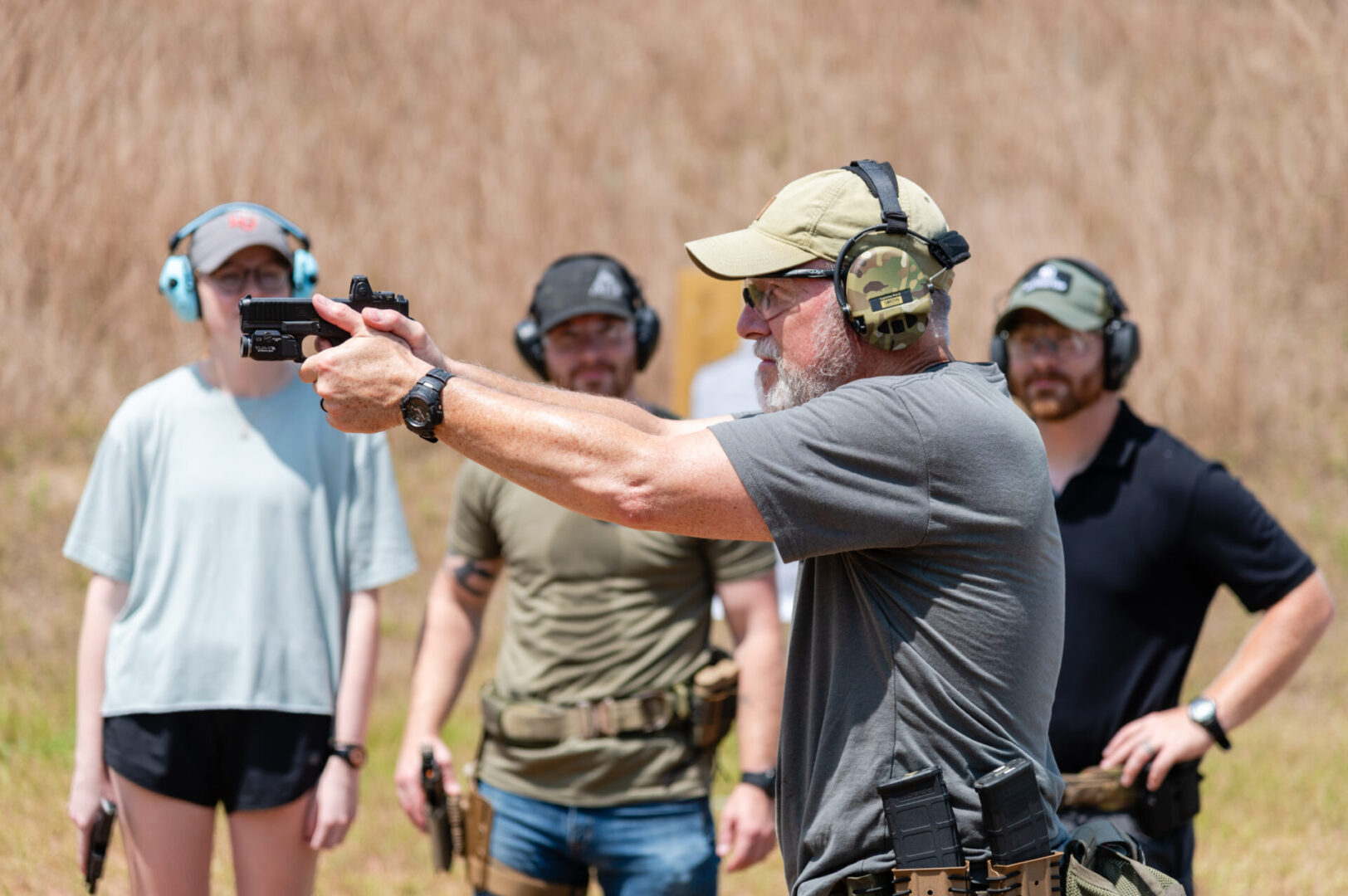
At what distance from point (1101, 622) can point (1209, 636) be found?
18.0 ft

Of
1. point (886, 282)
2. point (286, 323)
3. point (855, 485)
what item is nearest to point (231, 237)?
point (286, 323)

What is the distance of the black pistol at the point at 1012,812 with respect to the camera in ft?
6.88

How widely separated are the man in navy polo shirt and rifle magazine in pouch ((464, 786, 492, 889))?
160 cm

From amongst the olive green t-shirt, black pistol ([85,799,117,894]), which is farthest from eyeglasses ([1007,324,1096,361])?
black pistol ([85,799,117,894])

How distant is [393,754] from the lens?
6.59 meters

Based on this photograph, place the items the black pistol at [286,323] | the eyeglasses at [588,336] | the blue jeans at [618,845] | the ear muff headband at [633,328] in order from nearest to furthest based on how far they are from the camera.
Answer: the black pistol at [286,323]
the blue jeans at [618,845]
the eyeglasses at [588,336]
the ear muff headband at [633,328]

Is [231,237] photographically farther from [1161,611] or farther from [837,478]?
[1161,611]

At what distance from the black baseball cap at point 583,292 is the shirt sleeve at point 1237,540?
1.71 meters

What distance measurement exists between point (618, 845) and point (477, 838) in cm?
45

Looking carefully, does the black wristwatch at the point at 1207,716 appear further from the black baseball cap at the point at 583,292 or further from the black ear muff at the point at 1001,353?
the black baseball cap at the point at 583,292

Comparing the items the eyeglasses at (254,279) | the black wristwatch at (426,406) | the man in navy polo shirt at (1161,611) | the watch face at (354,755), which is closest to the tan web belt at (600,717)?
the watch face at (354,755)

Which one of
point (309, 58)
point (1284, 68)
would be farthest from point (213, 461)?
point (1284, 68)

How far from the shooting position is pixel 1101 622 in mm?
3348

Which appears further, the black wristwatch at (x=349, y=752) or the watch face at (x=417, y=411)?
the black wristwatch at (x=349, y=752)
